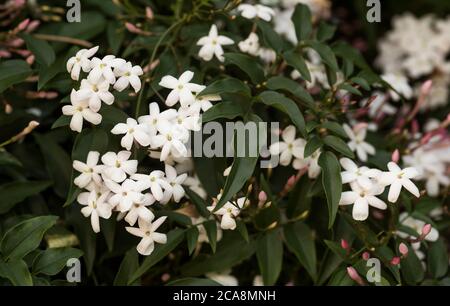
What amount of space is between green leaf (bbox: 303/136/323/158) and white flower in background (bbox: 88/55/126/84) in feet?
1.12

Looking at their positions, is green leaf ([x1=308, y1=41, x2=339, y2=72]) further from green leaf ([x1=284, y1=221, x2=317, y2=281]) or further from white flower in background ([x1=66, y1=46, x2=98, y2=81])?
white flower in background ([x1=66, y1=46, x2=98, y2=81])

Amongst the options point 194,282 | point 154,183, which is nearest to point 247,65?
point 154,183

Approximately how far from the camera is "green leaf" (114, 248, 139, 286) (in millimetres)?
1181

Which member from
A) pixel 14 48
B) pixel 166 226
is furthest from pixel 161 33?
pixel 166 226

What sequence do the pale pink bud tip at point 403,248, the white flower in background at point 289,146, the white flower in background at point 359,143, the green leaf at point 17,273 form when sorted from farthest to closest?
the white flower in background at point 359,143 → the white flower in background at point 289,146 → the pale pink bud tip at point 403,248 → the green leaf at point 17,273

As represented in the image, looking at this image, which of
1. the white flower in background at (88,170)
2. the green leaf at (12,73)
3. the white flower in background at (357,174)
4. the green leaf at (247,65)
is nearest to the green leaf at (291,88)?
the green leaf at (247,65)

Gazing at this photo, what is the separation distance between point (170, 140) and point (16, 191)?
36 centimetres

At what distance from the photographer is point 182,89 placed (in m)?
1.14

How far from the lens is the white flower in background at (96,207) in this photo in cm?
109

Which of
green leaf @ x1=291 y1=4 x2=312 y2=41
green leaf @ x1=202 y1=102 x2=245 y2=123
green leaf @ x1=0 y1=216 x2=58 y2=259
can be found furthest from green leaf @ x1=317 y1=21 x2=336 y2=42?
green leaf @ x1=0 y1=216 x2=58 y2=259

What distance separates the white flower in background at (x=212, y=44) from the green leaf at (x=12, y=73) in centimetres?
32

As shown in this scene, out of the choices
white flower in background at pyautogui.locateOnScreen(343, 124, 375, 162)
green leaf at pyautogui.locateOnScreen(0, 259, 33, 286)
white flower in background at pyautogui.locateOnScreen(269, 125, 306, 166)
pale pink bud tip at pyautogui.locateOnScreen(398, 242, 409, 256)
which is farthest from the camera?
white flower in background at pyautogui.locateOnScreen(343, 124, 375, 162)

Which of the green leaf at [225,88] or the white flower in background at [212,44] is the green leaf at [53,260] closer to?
the green leaf at [225,88]

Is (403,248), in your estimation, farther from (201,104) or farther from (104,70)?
(104,70)
